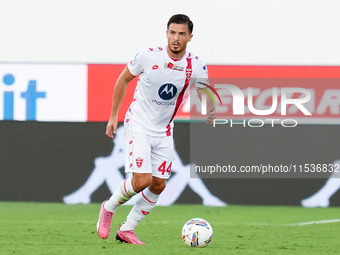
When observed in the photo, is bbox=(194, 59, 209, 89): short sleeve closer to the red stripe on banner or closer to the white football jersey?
the white football jersey

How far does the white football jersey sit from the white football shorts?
2.3 inches

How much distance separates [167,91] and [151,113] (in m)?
0.24

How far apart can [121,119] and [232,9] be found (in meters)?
2.32

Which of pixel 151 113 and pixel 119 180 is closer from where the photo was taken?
pixel 151 113

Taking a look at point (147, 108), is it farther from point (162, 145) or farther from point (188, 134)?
point (188, 134)

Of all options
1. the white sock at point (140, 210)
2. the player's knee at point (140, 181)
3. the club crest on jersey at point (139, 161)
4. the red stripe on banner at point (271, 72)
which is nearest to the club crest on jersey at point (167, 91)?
the club crest on jersey at point (139, 161)

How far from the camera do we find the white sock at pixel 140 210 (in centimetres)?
558

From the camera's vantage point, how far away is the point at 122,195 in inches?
216

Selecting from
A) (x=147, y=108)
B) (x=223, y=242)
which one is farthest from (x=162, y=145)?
(x=223, y=242)

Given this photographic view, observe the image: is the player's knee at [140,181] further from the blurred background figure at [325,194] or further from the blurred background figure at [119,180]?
the blurred background figure at [325,194]

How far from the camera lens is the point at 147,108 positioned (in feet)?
18.1

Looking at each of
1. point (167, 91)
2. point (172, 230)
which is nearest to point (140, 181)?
point (167, 91)

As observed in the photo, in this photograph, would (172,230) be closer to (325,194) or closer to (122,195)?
(122,195)

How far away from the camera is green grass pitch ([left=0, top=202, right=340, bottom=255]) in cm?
522
